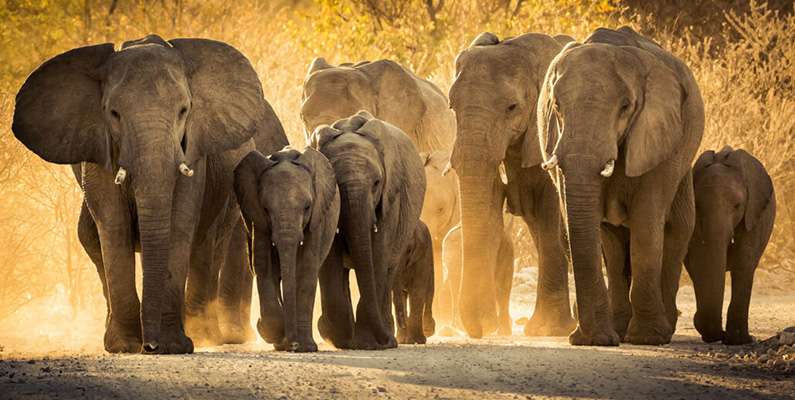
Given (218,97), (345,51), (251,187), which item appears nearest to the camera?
(251,187)

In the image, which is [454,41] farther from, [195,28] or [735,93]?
[735,93]

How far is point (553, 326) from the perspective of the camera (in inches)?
609

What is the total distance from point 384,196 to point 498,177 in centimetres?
201

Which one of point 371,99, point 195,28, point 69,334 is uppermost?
point 195,28

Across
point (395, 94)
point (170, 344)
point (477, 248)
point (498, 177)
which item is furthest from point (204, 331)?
point (395, 94)

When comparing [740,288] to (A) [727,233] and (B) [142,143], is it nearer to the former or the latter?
(A) [727,233]

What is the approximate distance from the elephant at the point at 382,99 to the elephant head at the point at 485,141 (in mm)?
2695

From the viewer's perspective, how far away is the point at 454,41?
28875 millimetres

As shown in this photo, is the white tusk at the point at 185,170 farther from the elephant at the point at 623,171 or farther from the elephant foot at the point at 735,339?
the elephant foot at the point at 735,339

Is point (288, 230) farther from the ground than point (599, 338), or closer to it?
farther from the ground

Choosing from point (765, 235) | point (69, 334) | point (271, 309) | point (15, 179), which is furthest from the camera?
point (15, 179)

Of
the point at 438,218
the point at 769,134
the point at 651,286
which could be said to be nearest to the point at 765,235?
the point at 651,286

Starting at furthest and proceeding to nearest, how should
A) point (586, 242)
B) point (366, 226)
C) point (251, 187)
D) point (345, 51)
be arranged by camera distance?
point (345, 51), point (366, 226), point (586, 242), point (251, 187)

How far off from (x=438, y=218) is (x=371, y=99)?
1.46 m
